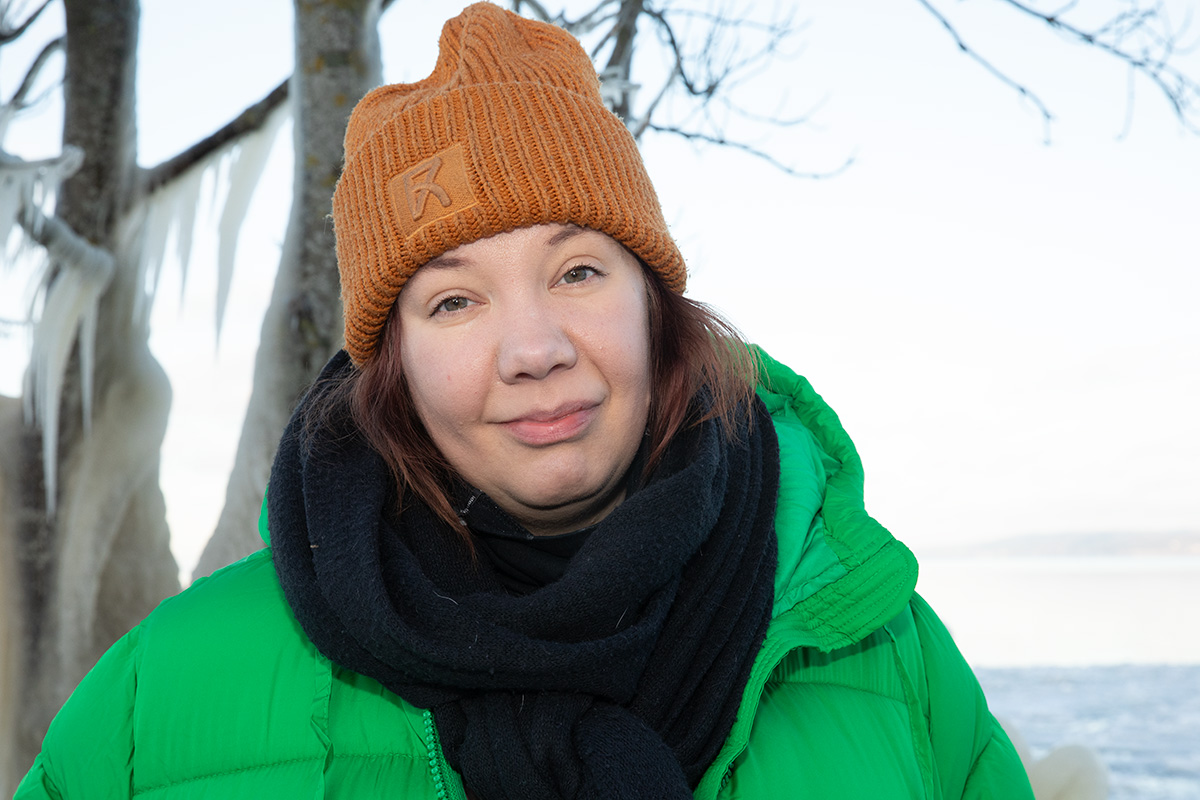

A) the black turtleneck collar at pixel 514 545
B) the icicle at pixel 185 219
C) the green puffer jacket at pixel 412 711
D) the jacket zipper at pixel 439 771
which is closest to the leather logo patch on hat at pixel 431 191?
the black turtleneck collar at pixel 514 545

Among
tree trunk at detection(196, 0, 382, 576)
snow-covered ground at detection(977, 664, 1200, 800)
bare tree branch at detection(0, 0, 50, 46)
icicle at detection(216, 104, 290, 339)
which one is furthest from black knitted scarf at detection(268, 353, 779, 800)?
bare tree branch at detection(0, 0, 50, 46)

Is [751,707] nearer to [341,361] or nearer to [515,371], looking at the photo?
[515,371]

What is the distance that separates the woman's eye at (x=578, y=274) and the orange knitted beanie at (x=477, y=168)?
77 millimetres

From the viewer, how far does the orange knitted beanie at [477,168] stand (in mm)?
1560

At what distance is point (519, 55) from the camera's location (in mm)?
1781

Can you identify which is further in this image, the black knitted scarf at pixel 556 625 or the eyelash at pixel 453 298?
the eyelash at pixel 453 298

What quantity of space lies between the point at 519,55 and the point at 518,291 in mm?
559

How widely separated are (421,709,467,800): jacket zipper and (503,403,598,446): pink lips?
46cm

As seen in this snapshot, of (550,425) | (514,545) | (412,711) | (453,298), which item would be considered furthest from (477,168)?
(412,711)

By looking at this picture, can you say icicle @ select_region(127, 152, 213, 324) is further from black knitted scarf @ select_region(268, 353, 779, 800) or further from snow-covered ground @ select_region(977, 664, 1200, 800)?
snow-covered ground @ select_region(977, 664, 1200, 800)

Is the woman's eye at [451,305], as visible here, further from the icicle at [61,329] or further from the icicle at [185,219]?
the icicle at [61,329]

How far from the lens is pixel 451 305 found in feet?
5.15

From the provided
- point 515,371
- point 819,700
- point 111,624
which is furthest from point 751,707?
point 111,624

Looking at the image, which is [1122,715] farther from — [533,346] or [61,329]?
[61,329]
